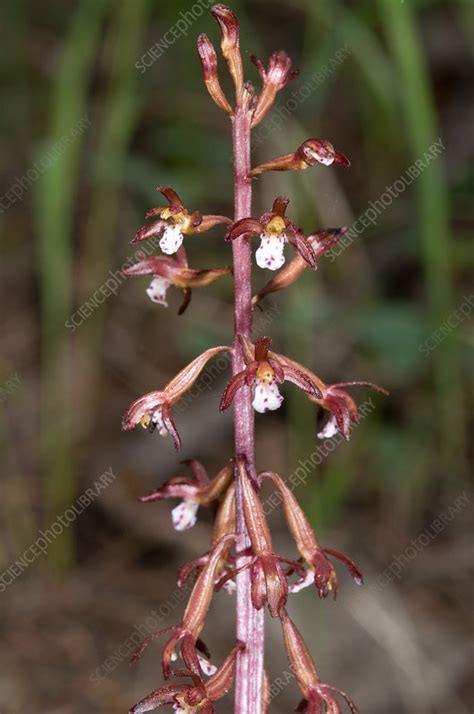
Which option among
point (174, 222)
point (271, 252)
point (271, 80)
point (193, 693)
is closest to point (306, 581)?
point (193, 693)

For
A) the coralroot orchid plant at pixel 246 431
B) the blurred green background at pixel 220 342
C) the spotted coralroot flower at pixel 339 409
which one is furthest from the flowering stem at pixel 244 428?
the blurred green background at pixel 220 342

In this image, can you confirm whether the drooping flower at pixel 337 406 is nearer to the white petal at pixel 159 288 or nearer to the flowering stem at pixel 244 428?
the flowering stem at pixel 244 428

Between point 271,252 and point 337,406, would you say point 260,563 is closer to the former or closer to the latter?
point 337,406

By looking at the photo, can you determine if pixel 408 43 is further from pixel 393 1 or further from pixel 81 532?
pixel 81 532

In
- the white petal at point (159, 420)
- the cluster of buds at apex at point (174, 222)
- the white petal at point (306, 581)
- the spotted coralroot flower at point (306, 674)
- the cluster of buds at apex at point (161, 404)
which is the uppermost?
the cluster of buds at apex at point (174, 222)

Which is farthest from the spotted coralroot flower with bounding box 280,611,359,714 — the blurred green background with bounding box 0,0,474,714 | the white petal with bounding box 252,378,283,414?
the blurred green background with bounding box 0,0,474,714

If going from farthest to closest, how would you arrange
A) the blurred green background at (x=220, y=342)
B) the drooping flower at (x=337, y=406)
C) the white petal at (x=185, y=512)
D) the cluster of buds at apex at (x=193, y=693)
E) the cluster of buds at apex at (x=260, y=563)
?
the blurred green background at (x=220, y=342) → the white petal at (x=185, y=512) → the drooping flower at (x=337, y=406) → the cluster of buds at apex at (x=193, y=693) → the cluster of buds at apex at (x=260, y=563)

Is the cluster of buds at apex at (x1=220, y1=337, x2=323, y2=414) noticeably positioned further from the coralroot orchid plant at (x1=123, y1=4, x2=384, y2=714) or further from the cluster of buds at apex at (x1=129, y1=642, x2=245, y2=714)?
the cluster of buds at apex at (x1=129, y1=642, x2=245, y2=714)

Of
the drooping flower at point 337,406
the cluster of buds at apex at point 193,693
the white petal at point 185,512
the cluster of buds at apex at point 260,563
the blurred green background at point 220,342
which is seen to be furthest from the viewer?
the blurred green background at point 220,342
